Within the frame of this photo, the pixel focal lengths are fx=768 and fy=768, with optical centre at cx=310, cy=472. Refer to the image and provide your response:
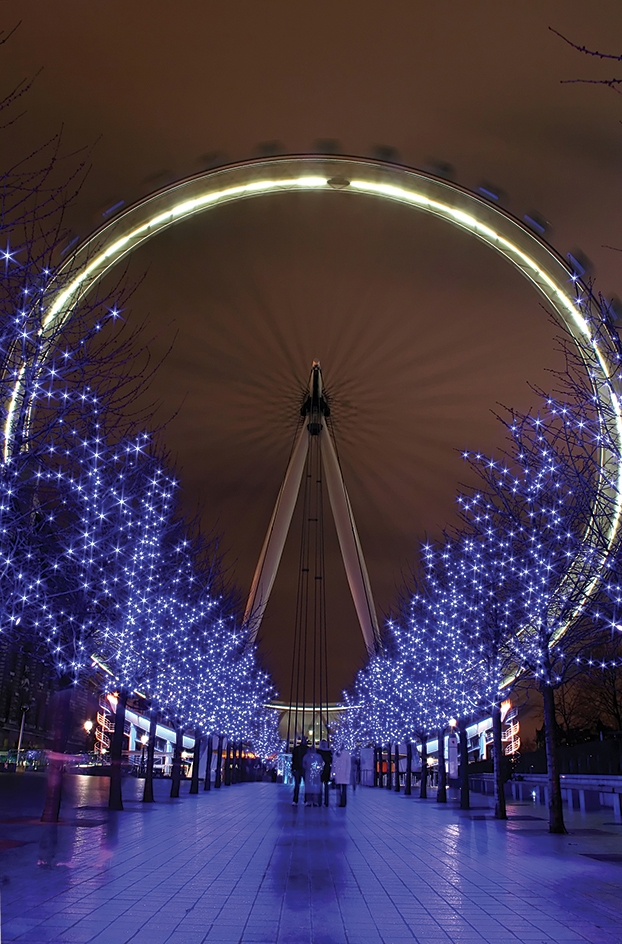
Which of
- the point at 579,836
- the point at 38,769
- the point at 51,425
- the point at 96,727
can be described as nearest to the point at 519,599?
the point at 579,836

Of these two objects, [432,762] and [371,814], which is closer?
[371,814]

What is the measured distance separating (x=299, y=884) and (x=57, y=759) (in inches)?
278

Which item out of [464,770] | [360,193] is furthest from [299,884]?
[360,193]

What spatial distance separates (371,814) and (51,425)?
15.9 m

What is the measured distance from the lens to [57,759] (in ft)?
45.5

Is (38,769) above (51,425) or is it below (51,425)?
below

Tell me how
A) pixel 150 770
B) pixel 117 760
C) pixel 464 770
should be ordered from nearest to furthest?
pixel 117 760 < pixel 150 770 < pixel 464 770

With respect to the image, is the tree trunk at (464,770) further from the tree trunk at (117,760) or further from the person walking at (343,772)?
the tree trunk at (117,760)

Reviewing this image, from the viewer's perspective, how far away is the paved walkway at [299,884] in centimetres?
621

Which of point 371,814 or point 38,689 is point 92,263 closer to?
point 371,814

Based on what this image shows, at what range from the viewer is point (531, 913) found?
7113 millimetres

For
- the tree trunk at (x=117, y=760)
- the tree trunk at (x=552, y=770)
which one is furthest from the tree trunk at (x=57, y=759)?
the tree trunk at (x=552, y=770)

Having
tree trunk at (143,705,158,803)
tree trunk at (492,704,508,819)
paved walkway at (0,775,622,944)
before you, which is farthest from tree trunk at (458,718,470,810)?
tree trunk at (143,705,158,803)

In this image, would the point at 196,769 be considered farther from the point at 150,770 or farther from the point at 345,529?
the point at 345,529
